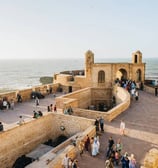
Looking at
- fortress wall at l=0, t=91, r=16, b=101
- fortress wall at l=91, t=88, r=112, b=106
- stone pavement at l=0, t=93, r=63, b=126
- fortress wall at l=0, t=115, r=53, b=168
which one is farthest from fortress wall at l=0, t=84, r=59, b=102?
fortress wall at l=0, t=115, r=53, b=168

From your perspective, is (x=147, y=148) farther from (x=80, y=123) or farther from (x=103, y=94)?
(x=103, y=94)

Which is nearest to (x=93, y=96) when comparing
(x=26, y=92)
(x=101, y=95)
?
(x=101, y=95)

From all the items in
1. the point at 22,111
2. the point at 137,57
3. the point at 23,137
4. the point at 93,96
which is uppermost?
the point at 137,57

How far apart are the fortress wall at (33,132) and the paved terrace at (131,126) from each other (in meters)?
1.27

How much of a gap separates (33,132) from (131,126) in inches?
269

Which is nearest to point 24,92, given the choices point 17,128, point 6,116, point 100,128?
point 6,116

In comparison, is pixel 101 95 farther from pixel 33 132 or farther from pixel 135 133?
pixel 135 133

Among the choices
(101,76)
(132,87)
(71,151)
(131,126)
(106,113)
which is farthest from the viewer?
(101,76)

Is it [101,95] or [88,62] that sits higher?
[88,62]

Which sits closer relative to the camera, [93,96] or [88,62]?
[93,96]

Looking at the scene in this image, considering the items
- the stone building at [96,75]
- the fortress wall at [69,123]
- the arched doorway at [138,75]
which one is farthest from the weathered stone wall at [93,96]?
the fortress wall at [69,123]

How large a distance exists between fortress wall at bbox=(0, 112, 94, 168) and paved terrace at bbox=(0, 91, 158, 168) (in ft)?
4.17

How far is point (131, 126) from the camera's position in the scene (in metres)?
15.5

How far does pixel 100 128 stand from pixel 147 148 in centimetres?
342
